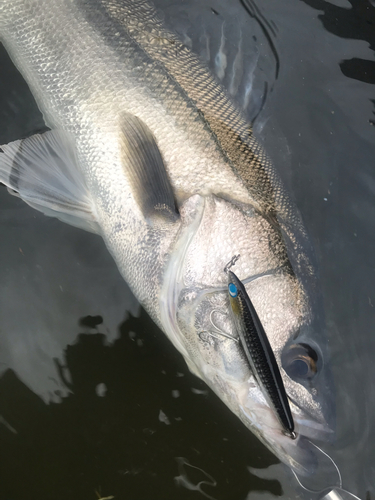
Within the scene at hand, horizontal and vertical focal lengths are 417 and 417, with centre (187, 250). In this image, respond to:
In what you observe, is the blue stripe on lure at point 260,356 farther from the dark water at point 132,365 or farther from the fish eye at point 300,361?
the dark water at point 132,365

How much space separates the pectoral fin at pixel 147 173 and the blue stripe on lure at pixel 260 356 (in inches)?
23.1

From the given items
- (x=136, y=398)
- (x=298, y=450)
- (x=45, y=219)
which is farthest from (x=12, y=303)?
(x=298, y=450)

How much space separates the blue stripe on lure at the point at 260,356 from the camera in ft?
5.33

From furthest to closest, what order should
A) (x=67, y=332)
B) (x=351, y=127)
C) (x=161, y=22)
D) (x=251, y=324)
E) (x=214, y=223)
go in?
(x=351, y=127)
(x=161, y=22)
(x=67, y=332)
(x=214, y=223)
(x=251, y=324)

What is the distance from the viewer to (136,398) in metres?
2.44

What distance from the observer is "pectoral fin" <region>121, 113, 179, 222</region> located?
204cm

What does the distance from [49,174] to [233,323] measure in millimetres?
1323

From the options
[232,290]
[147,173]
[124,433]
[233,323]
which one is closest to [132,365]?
[124,433]

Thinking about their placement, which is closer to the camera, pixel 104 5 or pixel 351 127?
pixel 104 5

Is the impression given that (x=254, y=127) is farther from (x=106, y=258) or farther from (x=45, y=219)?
(x=45, y=219)

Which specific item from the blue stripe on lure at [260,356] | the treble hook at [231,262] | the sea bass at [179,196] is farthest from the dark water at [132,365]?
the treble hook at [231,262]

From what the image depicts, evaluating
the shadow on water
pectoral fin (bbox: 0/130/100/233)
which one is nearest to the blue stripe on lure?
the shadow on water

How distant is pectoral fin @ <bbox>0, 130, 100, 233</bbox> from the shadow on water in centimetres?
72

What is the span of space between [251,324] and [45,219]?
1607mm
